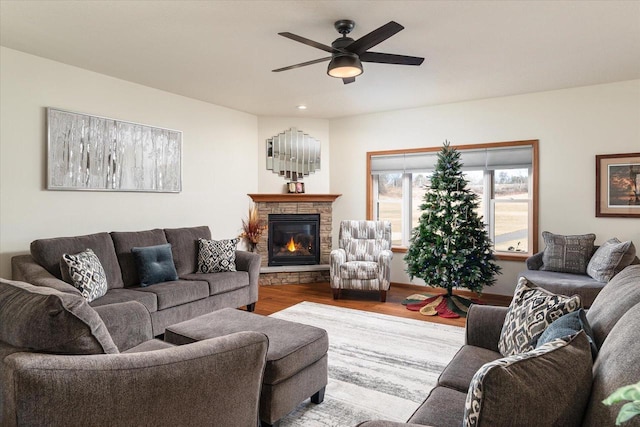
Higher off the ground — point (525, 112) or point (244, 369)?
point (525, 112)

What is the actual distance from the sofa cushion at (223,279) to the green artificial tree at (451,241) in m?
2.15

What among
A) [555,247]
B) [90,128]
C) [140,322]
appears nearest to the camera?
[140,322]

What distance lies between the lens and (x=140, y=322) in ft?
7.58

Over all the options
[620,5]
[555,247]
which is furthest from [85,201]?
[555,247]

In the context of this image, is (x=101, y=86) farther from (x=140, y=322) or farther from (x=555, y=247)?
(x=555, y=247)

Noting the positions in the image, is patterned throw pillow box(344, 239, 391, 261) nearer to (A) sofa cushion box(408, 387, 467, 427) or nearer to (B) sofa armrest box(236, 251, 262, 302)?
(B) sofa armrest box(236, 251, 262, 302)

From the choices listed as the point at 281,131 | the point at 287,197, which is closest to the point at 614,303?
the point at 287,197

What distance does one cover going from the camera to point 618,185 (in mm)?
4445

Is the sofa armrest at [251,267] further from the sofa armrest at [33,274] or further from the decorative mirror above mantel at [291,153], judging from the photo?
the decorative mirror above mantel at [291,153]

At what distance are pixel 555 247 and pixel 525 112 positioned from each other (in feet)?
5.96

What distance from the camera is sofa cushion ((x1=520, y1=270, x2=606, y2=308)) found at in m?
3.66

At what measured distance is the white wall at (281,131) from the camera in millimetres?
6285

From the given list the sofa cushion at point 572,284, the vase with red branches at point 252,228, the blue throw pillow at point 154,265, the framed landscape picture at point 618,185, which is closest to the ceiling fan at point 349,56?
the sofa cushion at point 572,284

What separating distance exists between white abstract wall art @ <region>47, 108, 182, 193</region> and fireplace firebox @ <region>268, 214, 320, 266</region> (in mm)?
1813
